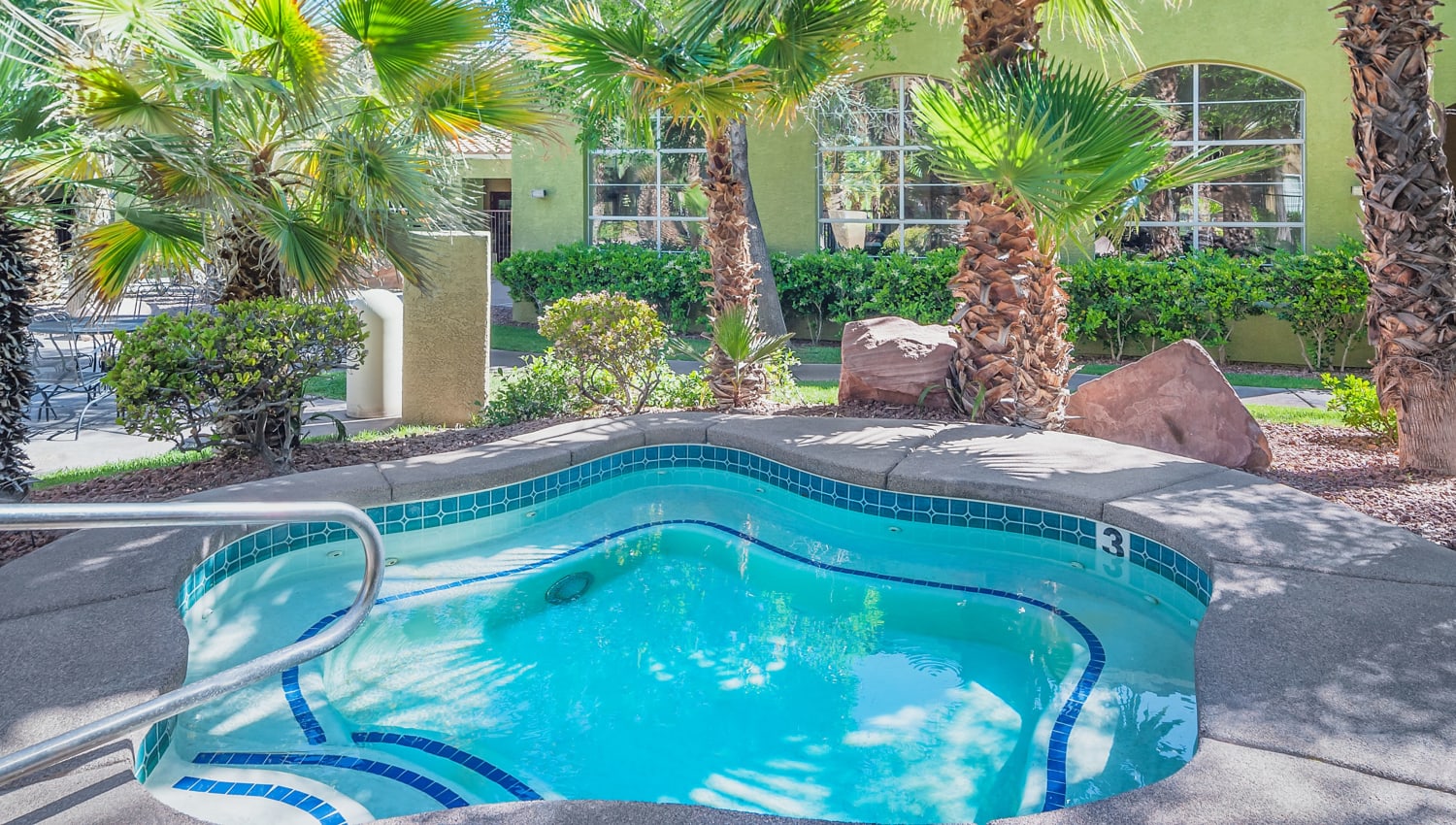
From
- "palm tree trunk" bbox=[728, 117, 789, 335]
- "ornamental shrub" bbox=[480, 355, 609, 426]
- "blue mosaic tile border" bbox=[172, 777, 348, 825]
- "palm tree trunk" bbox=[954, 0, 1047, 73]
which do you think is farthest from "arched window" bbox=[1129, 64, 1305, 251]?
"blue mosaic tile border" bbox=[172, 777, 348, 825]

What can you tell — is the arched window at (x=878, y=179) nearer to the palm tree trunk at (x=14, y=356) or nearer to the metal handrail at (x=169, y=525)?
the palm tree trunk at (x=14, y=356)

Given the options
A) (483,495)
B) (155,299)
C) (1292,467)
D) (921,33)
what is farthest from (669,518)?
(155,299)

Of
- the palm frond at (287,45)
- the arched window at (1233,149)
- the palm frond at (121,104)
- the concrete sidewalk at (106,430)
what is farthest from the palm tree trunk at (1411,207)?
the arched window at (1233,149)

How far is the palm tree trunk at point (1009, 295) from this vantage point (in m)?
7.20

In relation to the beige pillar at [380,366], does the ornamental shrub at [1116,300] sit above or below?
above

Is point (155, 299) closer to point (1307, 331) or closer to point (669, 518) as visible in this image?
point (669, 518)

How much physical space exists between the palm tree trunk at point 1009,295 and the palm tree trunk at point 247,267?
4.52m

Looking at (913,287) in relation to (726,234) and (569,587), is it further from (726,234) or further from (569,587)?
Answer: (569,587)

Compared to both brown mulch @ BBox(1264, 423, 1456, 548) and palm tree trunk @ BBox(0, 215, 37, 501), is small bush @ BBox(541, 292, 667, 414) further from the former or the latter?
brown mulch @ BBox(1264, 423, 1456, 548)

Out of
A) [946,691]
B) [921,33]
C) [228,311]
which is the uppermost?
[921,33]

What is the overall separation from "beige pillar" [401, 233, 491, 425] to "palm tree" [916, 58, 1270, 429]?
387 centimetres

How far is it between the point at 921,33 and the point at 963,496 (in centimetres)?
1016

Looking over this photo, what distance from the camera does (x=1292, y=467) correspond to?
21.5ft

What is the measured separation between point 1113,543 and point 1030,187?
2.00 metres
